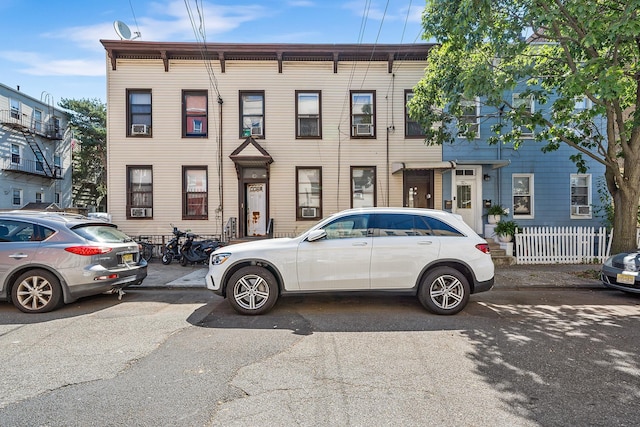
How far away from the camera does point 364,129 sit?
12.7 metres

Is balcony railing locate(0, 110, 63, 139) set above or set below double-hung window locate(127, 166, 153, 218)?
above


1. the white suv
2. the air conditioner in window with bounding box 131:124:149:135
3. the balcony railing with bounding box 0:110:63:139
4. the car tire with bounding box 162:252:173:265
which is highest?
the balcony railing with bounding box 0:110:63:139

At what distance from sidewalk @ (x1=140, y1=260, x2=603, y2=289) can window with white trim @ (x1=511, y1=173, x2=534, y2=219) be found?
2.76m

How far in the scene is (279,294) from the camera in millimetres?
5727

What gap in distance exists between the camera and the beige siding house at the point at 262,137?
12.6 m

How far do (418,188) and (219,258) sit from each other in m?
9.04

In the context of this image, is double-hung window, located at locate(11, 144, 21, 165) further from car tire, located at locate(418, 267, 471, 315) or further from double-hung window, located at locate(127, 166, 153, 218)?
car tire, located at locate(418, 267, 471, 315)

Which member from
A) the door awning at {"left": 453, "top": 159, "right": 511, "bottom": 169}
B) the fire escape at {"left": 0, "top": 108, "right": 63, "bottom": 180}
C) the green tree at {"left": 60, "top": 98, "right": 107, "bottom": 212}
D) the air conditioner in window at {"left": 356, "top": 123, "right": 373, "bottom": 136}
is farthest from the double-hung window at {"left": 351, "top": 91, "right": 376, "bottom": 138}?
the green tree at {"left": 60, "top": 98, "right": 107, "bottom": 212}

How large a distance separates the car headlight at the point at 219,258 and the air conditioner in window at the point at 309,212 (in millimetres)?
7077

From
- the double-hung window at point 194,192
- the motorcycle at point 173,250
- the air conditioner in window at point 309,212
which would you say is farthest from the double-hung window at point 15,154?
the air conditioner in window at point 309,212

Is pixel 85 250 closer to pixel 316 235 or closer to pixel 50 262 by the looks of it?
pixel 50 262

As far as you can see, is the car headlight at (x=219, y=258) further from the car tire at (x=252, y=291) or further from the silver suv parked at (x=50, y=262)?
the silver suv parked at (x=50, y=262)

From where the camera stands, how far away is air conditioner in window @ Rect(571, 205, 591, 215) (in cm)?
1242

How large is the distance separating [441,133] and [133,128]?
429 inches
